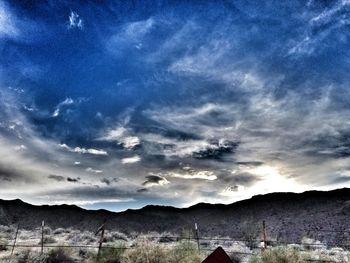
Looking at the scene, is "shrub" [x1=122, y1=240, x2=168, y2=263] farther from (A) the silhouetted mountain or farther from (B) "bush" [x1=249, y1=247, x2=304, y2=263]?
(A) the silhouetted mountain

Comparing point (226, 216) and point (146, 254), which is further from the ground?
point (226, 216)

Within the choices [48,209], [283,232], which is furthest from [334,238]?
[48,209]

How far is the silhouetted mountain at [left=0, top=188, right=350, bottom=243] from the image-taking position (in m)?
55.4

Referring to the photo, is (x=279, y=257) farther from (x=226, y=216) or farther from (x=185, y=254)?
(x=226, y=216)

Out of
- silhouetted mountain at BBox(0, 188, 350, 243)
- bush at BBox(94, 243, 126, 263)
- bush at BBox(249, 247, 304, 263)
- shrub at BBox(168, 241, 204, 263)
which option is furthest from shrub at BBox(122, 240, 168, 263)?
silhouetted mountain at BBox(0, 188, 350, 243)

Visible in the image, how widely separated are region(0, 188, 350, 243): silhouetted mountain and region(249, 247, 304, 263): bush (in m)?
31.0

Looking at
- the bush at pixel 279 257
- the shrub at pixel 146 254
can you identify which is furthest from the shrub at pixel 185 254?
the bush at pixel 279 257

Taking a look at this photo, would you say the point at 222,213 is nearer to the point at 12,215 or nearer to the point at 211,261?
the point at 12,215

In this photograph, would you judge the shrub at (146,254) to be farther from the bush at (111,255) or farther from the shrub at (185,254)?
the bush at (111,255)

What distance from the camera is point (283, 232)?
2110 inches

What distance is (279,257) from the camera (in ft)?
60.4

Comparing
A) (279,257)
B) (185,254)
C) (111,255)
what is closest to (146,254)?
(185,254)

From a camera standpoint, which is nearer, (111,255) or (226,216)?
(111,255)

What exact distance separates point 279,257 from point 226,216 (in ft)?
184
